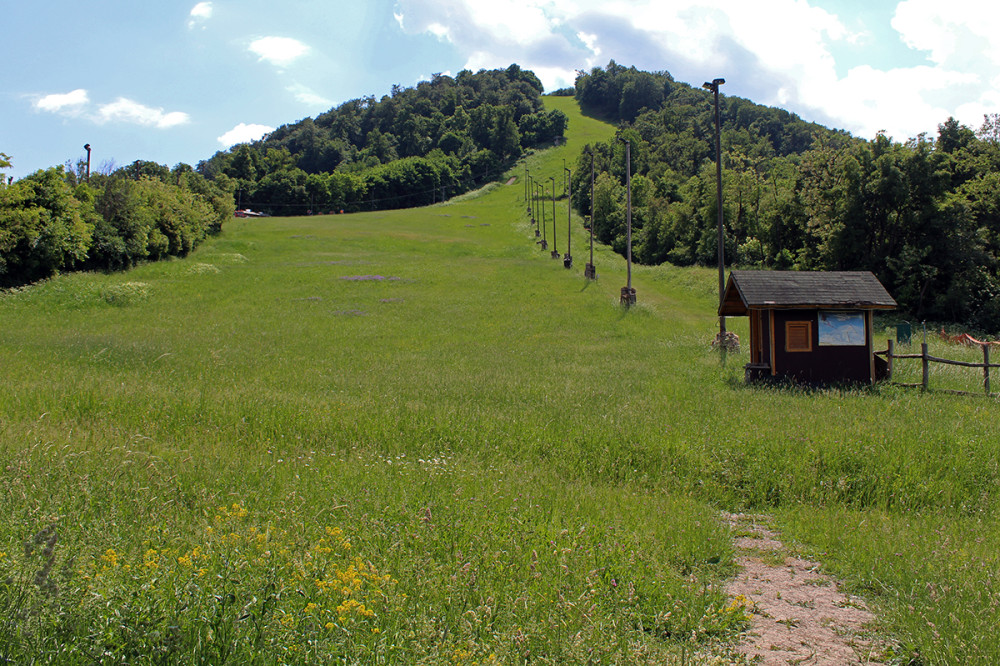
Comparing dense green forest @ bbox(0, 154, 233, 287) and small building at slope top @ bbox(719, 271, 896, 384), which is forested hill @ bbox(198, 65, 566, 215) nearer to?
dense green forest @ bbox(0, 154, 233, 287)

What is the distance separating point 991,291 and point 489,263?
35.5m

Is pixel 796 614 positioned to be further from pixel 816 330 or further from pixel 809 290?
pixel 809 290

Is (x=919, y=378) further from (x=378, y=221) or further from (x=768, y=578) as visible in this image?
(x=378, y=221)

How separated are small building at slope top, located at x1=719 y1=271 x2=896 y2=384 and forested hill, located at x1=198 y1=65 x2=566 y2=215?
96.9 meters

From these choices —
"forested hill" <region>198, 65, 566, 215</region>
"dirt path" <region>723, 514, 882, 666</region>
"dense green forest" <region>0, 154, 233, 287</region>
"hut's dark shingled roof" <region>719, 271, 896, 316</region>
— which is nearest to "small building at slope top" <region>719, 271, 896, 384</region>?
"hut's dark shingled roof" <region>719, 271, 896, 316</region>

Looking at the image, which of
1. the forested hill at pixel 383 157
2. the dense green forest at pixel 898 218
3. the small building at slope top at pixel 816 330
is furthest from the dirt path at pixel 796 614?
the forested hill at pixel 383 157

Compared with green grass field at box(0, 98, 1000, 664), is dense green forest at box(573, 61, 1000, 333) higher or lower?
higher

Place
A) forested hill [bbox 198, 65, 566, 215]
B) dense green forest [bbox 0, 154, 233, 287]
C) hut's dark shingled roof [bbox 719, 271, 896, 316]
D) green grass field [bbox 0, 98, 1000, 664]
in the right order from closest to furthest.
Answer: green grass field [bbox 0, 98, 1000, 664]
hut's dark shingled roof [bbox 719, 271, 896, 316]
dense green forest [bbox 0, 154, 233, 287]
forested hill [bbox 198, 65, 566, 215]

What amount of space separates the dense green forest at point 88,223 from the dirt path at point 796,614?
35.3 m

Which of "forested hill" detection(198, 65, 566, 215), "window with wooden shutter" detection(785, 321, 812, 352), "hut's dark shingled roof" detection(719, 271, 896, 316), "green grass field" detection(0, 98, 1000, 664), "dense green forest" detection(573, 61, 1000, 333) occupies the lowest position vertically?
"green grass field" detection(0, 98, 1000, 664)

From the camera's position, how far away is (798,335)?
19.0 m

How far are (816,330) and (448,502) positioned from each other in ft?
50.1

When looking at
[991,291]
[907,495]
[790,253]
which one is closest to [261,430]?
[907,495]

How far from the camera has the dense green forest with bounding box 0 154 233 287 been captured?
32.7 metres
